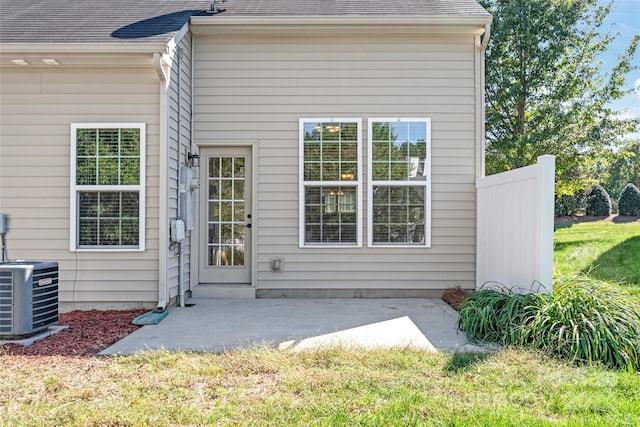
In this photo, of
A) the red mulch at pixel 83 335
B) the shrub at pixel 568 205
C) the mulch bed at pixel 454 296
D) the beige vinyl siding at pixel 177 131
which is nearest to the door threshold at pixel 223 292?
the beige vinyl siding at pixel 177 131

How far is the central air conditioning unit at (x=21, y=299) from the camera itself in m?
3.75

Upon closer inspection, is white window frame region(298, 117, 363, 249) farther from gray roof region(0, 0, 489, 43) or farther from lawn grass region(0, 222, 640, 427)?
lawn grass region(0, 222, 640, 427)

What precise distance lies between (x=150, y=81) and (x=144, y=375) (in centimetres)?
347

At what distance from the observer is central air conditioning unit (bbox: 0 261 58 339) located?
375 centimetres

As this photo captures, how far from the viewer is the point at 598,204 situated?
17.8m

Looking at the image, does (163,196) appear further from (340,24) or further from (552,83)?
(552,83)

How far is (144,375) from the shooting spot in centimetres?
291

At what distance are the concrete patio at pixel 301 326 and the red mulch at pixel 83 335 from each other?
0.16 metres

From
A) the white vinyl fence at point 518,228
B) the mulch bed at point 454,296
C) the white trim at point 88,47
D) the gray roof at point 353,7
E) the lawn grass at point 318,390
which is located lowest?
the lawn grass at point 318,390

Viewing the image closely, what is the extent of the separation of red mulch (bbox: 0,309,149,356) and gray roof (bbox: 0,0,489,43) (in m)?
2.98

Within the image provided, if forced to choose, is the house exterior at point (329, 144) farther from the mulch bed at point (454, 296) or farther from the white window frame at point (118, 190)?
the white window frame at point (118, 190)

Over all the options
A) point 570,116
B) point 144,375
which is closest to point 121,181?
point 144,375

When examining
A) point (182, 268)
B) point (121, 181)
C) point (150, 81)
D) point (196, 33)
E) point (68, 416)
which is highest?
point (196, 33)

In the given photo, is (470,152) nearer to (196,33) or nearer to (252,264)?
(252,264)
